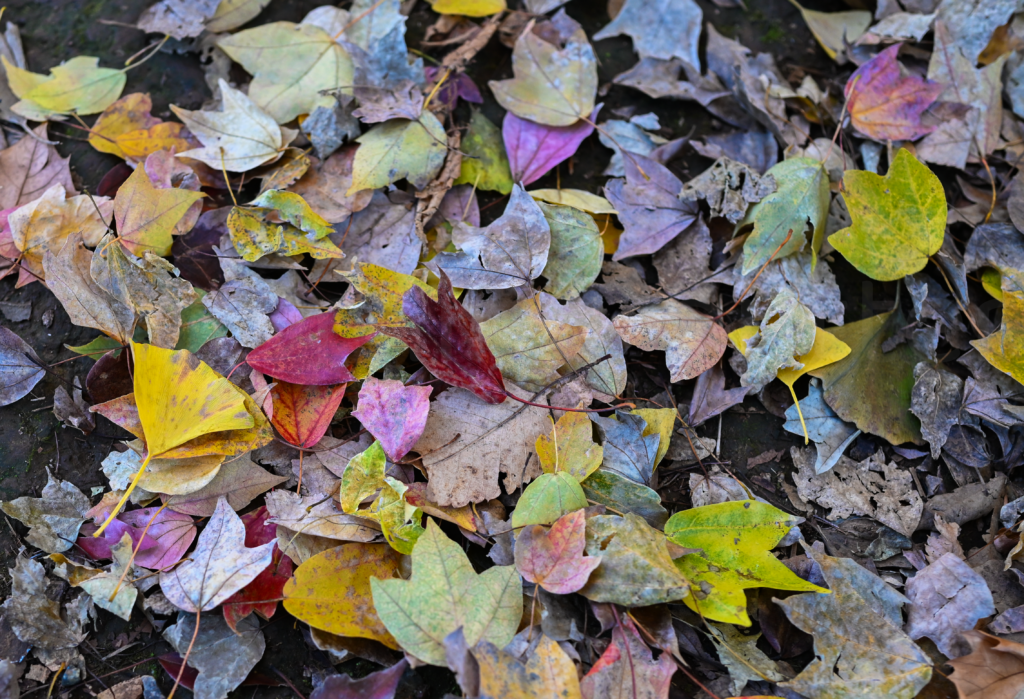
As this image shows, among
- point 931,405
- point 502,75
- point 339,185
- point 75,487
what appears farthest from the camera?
point 502,75

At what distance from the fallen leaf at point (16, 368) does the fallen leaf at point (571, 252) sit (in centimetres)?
109

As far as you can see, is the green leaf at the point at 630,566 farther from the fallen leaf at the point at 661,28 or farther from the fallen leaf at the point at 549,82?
the fallen leaf at the point at 661,28

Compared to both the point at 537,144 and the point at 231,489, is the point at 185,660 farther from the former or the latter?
the point at 537,144

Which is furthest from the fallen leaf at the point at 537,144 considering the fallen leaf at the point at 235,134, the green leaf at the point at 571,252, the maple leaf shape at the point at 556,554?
the maple leaf shape at the point at 556,554

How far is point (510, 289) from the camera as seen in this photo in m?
1.44

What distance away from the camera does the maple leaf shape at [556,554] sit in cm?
112

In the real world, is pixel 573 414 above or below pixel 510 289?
below

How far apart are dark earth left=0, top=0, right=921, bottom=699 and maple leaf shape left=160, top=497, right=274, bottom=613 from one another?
0.13 meters

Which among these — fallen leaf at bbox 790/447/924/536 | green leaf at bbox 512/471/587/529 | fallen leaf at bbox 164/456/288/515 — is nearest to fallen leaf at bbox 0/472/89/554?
fallen leaf at bbox 164/456/288/515

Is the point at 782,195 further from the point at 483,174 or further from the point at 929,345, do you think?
the point at 483,174

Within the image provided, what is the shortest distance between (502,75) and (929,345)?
1.27 metres

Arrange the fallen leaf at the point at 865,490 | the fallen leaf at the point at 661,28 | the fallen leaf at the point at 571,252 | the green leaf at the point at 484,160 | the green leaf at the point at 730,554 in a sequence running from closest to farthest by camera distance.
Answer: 1. the green leaf at the point at 730,554
2. the fallen leaf at the point at 865,490
3. the fallen leaf at the point at 571,252
4. the green leaf at the point at 484,160
5. the fallen leaf at the point at 661,28

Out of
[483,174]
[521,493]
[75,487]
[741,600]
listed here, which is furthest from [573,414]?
[75,487]

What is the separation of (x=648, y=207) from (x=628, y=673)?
40.7 inches
